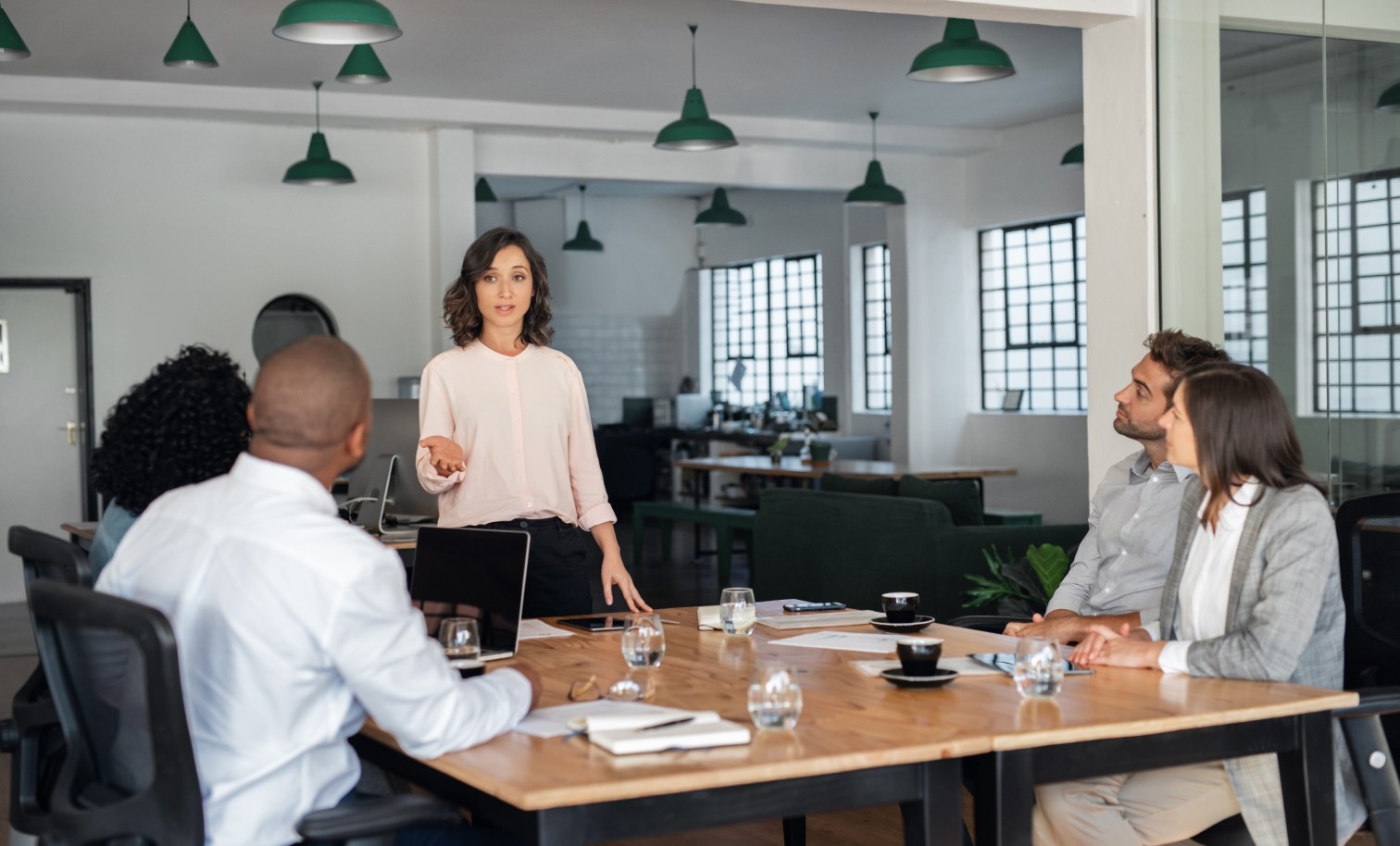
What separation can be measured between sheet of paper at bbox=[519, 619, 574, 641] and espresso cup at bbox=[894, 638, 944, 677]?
0.85 meters

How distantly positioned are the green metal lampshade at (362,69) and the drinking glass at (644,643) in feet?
15.3

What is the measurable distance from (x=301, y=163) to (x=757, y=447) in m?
5.59

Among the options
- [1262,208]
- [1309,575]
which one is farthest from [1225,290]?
[1309,575]

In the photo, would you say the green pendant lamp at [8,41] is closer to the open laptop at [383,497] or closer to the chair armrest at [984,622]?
the open laptop at [383,497]

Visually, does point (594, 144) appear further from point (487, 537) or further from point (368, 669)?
point (368, 669)

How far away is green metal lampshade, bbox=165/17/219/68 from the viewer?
636 cm

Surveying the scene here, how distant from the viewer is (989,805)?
82.3 inches

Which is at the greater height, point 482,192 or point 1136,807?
point 482,192

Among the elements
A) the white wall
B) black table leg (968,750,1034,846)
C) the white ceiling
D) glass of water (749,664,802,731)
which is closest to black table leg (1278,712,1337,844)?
black table leg (968,750,1034,846)

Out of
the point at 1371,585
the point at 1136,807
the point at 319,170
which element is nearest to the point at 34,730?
the point at 1136,807

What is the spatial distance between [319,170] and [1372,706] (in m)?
7.30

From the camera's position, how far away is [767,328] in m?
15.1

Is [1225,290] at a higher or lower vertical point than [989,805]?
higher

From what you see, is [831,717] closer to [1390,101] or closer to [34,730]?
[34,730]
